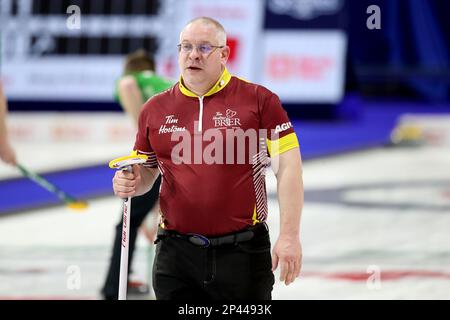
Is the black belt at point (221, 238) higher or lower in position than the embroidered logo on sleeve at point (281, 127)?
lower

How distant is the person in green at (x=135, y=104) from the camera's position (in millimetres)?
6418

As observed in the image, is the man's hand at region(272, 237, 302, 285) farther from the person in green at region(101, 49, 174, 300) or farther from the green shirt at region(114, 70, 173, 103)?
the green shirt at region(114, 70, 173, 103)

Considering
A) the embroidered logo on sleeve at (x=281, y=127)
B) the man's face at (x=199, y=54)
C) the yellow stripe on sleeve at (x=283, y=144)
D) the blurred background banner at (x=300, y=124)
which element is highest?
the man's face at (x=199, y=54)

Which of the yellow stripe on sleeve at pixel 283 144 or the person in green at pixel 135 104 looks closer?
the yellow stripe on sleeve at pixel 283 144

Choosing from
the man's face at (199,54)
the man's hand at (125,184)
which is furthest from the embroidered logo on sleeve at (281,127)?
the man's hand at (125,184)

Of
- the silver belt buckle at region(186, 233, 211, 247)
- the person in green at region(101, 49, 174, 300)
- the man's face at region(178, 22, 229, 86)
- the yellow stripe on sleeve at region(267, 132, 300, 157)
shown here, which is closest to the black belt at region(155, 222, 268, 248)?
the silver belt buckle at region(186, 233, 211, 247)

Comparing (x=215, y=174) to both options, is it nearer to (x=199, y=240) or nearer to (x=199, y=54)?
(x=199, y=240)

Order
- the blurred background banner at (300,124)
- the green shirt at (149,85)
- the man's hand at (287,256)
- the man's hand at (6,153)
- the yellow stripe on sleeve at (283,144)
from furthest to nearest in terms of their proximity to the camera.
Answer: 1. the blurred background banner at (300,124)
2. the green shirt at (149,85)
3. the man's hand at (6,153)
4. the yellow stripe on sleeve at (283,144)
5. the man's hand at (287,256)

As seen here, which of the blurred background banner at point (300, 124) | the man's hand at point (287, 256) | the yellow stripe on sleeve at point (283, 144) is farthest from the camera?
the blurred background banner at point (300, 124)

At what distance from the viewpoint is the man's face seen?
13.6 feet

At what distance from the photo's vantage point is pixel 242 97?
13.8 ft

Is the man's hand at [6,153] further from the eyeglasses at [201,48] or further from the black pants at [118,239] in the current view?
the eyeglasses at [201,48]

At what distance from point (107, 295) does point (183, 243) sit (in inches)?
93.8

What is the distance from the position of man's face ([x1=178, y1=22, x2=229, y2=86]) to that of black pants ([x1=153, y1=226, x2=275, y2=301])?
0.71m
